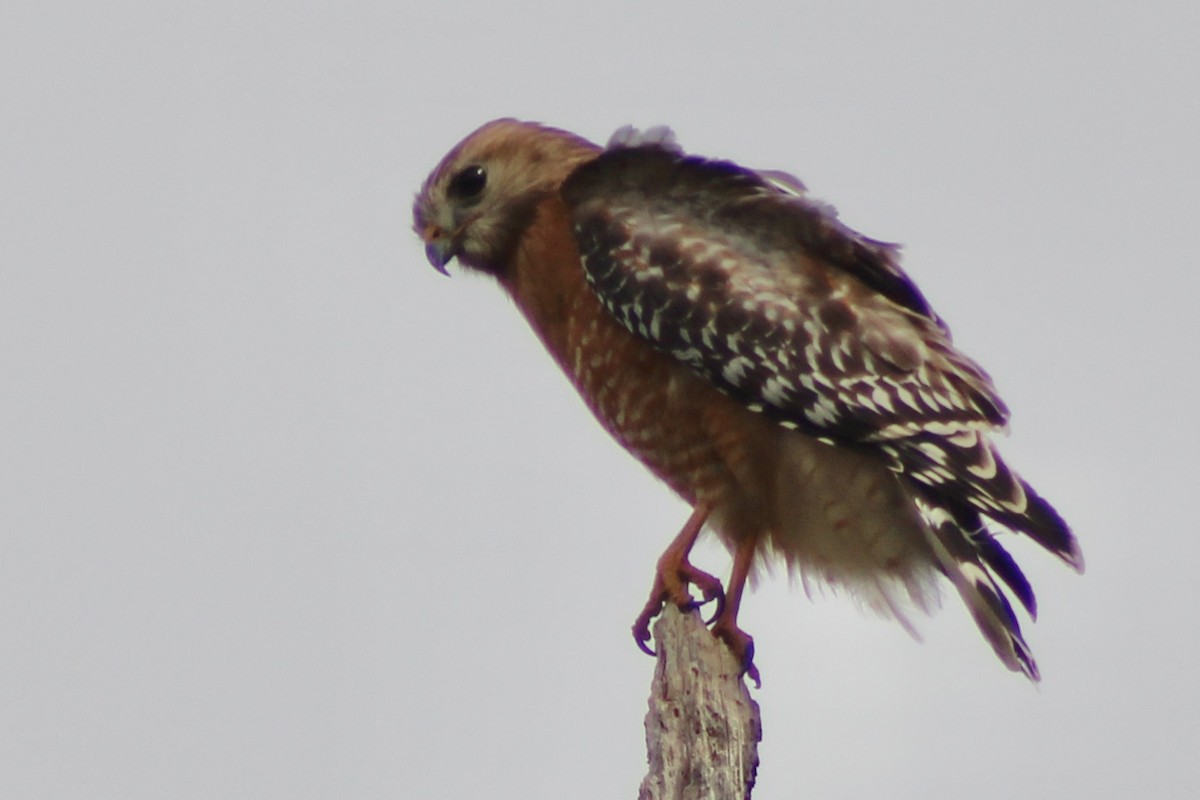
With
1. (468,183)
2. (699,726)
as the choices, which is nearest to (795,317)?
(468,183)

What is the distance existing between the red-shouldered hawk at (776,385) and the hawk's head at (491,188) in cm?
29

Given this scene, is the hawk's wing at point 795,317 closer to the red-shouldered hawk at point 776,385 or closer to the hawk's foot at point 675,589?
the red-shouldered hawk at point 776,385

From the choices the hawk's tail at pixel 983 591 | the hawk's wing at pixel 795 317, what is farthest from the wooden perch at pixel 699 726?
the hawk's wing at pixel 795 317

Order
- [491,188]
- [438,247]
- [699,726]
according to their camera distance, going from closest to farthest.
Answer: [699,726], [491,188], [438,247]

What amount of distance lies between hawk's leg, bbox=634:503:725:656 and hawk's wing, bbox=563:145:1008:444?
0.69 meters

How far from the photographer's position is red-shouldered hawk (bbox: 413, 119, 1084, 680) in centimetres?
636

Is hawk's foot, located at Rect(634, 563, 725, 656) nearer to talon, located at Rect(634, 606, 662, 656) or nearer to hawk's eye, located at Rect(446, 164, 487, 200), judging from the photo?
talon, located at Rect(634, 606, 662, 656)

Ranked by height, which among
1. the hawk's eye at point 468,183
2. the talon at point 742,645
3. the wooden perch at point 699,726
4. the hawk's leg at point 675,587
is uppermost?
the hawk's eye at point 468,183

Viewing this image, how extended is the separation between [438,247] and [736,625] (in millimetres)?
2404

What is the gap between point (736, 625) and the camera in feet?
20.5

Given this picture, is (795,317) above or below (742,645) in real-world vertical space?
above

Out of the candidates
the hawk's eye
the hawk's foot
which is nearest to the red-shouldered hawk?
the hawk's foot

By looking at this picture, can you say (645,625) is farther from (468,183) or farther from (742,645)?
(468,183)

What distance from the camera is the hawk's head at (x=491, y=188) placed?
7.54 meters
